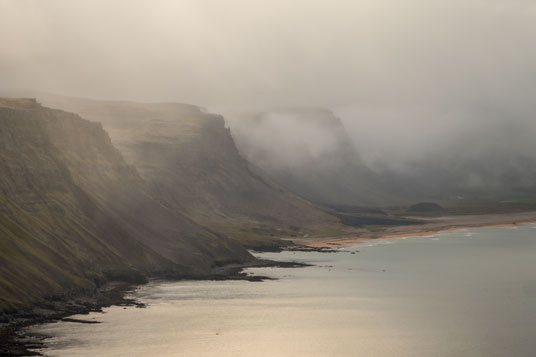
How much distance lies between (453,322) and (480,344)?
68.5ft

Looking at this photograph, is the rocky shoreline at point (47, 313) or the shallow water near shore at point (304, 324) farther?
the shallow water near shore at point (304, 324)

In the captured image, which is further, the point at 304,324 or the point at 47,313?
the point at 304,324

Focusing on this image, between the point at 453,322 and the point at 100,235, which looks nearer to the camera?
the point at 453,322

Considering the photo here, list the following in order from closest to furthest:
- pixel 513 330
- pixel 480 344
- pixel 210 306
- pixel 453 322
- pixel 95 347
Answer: pixel 95 347
pixel 480 344
pixel 513 330
pixel 453 322
pixel 210 306

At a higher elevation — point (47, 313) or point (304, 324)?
point (47, 313)

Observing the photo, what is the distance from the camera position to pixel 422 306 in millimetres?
178375

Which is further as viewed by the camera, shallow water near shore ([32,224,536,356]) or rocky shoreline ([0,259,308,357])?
shallow water near shore ([32,224,536,356])

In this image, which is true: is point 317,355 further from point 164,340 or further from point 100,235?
point 100,235

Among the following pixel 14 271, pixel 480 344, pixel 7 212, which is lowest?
pixel 480 344

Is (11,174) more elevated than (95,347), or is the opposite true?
(11,174)

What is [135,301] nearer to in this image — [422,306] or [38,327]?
[38,327]

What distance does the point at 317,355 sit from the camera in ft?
427

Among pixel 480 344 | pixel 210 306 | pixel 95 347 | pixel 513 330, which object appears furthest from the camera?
pixel 210 306

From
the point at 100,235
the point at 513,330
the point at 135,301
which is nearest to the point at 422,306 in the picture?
the point at 513,330
